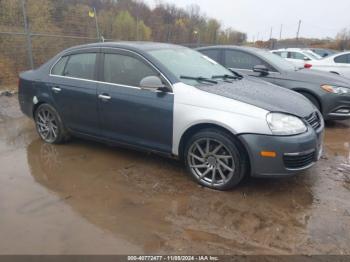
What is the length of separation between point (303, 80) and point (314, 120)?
264 cm

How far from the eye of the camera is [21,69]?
973 centimetres

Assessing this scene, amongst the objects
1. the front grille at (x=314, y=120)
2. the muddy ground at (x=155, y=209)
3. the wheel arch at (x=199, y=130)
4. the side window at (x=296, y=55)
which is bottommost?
the muddy ground at (x=155, y=209)

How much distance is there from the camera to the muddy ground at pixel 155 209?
2.74 metres

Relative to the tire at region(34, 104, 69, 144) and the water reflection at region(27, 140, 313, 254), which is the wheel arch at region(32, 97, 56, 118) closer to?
the tire at region(34, 104, 69, 144)

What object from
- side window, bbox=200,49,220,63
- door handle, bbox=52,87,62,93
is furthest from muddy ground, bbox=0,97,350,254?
side window, bbox=200,49,220,63

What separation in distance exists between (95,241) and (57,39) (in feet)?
31.4

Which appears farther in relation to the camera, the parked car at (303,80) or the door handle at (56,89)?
the parked car at (303,80)

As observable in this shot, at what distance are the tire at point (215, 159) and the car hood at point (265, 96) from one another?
1.55 feet

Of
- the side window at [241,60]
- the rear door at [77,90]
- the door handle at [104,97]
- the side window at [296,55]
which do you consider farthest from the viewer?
the side window at [296,55]

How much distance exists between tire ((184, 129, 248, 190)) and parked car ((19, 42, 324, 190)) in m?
0.01

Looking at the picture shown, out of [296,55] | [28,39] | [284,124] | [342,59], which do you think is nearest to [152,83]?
[284,124]

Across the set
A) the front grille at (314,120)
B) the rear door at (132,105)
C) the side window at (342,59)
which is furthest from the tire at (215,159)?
the side window at (342,59)

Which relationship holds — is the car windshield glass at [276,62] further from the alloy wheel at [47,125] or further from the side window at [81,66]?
the alloy wheel at [47,125]

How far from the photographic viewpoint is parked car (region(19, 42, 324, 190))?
3379 mm
